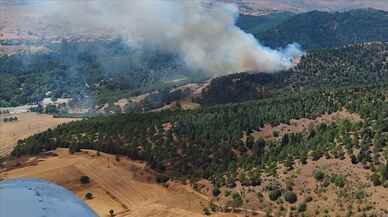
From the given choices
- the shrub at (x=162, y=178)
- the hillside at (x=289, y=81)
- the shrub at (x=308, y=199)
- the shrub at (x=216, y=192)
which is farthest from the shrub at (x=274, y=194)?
the hillside at (x=289, y=81)

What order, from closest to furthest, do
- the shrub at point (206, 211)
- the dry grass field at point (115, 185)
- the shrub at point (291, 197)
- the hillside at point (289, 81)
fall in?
the shrub at point (291, 197) < the shrub at point (206, 211) < the dry grass field at point (115, 185) < the hillside at point (289, 81)

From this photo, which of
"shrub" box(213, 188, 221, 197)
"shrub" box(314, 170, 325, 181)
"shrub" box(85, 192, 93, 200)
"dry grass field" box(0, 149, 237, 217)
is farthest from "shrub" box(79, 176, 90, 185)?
"shrub" box(314, 170, 325, 181)

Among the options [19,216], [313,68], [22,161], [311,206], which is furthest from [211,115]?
[19,216]

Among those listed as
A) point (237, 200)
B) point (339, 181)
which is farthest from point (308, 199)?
point (237, 200)

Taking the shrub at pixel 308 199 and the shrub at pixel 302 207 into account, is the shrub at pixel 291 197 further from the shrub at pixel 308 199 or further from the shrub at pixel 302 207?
the shrub at pixel 302 207

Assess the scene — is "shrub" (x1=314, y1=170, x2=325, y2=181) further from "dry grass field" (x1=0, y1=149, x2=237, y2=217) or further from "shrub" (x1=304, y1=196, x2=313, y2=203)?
"dry grass field" (x1=0, y1=149, x2=237, y2=217)

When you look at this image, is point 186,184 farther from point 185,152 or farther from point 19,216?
point 19,216
